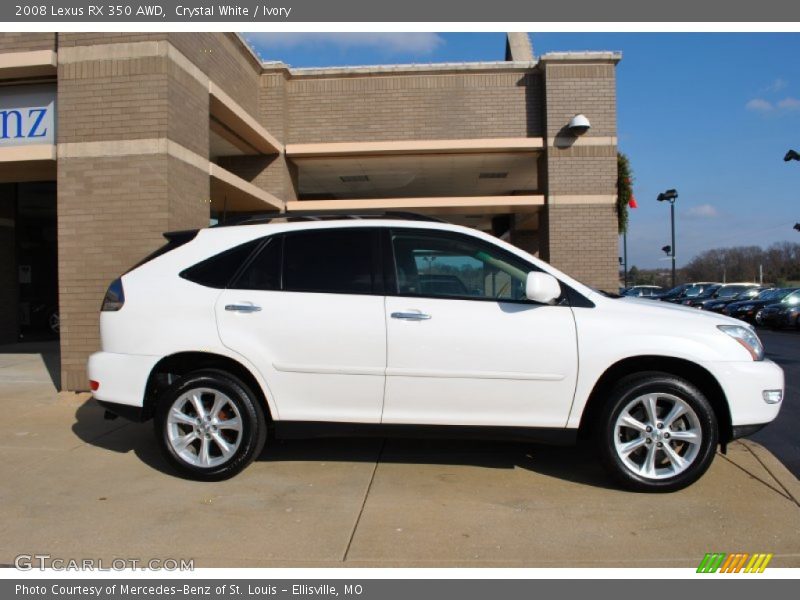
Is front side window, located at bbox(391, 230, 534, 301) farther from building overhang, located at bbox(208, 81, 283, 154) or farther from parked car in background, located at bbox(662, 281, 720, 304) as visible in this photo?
parked car in background, located at bbox(662, 281, 720, 304)

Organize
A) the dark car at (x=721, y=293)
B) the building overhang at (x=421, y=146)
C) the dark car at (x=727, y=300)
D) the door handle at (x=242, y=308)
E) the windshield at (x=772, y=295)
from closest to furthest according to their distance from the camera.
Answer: the door handle at (x=242, y=308)
the building overhang at (x=421, y=146)
the windshield at (x=772, y=295)
the dark car at (x=727, y=300)
the dark car at (x=721, y=293)

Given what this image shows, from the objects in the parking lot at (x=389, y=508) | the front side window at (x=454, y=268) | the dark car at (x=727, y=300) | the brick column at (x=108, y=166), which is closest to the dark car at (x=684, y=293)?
the dark car at (x=727, y=300)

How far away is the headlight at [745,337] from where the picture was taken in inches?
163

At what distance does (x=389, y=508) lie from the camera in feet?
13.0

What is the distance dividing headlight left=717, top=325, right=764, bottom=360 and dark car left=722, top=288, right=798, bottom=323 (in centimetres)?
1881

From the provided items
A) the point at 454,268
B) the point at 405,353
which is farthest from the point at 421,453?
the point at 454,268

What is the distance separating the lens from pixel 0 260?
1182cm

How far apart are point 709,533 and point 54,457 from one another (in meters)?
5.03

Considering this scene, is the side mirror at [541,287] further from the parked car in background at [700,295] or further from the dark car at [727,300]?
the parked car in background at [700,295]

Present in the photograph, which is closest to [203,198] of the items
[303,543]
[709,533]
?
[303,543]

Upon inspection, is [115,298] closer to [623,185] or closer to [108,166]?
[108,166]

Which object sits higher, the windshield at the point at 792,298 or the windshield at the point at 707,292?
the windshield at the point at 707,292

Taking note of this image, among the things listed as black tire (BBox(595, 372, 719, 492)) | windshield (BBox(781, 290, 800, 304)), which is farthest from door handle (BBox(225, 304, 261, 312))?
windshield (BBox(781, 290, 800, 304))

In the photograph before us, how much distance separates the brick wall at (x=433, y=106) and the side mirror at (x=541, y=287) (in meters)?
7.75
